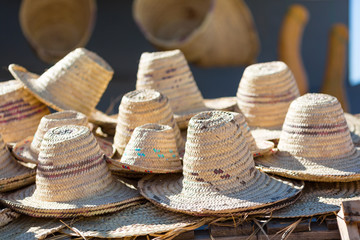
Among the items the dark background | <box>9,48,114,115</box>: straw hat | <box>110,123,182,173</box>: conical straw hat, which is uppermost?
<box>9,48,114,115</box>: straw hat

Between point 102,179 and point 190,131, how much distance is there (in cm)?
37

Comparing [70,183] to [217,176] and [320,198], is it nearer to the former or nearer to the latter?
[217,176]

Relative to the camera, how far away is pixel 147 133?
2016 millimetres

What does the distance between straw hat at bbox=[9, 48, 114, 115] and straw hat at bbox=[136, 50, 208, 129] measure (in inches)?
8.9

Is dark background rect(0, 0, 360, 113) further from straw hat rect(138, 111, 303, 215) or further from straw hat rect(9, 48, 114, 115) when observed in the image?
straw hat rect(138, 111, 303, 215)

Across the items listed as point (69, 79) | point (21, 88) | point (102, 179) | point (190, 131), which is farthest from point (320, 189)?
point (21, 88)

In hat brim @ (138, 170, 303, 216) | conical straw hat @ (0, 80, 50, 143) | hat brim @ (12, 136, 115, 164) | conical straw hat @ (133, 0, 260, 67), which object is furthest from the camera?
conical straw hat @ (133, 0, 260, 67)

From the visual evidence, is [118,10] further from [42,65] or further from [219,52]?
[219,52]

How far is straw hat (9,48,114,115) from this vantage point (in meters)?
2.50

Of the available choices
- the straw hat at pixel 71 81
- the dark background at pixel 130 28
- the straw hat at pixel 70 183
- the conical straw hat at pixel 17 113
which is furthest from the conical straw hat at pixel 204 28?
the straw hat at pixel 70 183

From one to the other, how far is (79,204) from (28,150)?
1.64 ft

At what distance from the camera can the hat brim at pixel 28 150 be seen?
216cm

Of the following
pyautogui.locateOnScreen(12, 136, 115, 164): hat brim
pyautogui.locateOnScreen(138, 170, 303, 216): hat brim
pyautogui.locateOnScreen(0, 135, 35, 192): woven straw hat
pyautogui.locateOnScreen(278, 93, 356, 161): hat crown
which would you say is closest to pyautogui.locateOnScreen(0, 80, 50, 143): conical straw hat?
pyautogui.locateOnScreen(12, 136, 115, 164): hat brim

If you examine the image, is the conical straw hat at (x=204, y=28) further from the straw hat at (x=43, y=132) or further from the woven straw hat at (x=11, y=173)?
the woven straw hat at (x=11, y=173)
